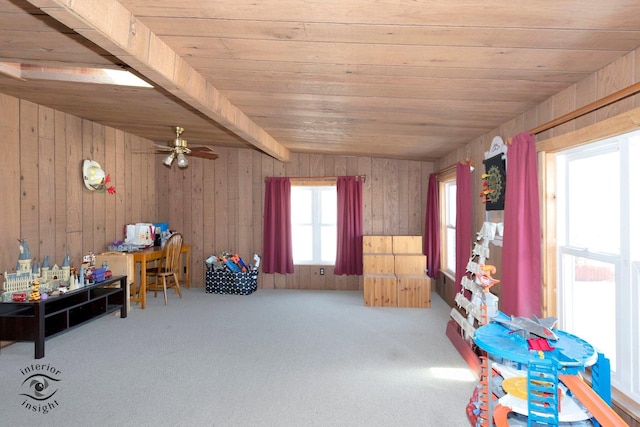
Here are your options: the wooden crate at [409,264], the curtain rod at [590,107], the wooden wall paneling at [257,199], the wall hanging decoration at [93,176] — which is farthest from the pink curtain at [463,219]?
the wall hanging decoration at [93,176]

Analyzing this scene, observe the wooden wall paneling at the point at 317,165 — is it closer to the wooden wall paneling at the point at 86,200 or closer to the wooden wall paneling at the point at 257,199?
the wooden wall paneling at the point at 257,199

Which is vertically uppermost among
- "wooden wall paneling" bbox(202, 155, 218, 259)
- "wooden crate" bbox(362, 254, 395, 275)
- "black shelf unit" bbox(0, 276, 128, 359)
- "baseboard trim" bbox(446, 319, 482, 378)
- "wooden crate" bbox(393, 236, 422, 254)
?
"wooden wall paneling" bbox(202, 155, 218, 259)

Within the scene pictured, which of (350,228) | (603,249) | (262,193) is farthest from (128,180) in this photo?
(603,249)

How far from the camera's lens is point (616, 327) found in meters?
2.02

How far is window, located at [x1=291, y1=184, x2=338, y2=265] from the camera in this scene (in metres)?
6.04

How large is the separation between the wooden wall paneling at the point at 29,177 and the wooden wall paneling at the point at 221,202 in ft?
8.49

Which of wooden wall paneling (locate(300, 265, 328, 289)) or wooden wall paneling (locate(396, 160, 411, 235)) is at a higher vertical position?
wooden wall paneling (locate(396, 160, 411, 235))

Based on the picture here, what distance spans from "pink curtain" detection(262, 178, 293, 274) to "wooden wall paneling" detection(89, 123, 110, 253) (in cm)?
228

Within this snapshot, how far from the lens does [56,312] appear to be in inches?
132

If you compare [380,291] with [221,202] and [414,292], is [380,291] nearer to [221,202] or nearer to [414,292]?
[414,292]

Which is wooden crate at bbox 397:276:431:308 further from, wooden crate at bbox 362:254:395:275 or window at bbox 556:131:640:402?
window at bbox 556:131:640:402

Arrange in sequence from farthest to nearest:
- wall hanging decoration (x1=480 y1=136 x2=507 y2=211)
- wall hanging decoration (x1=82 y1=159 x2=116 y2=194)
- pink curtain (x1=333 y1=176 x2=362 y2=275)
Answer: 1. pink curtain (x1=333 y1=176 x2=362 y2=275)
2. wall hanging decoration (x1=82 y1=159 x2=116 y2=194)
3. wall hanging decoration (x1=480 y1=136 x2=507 y2=211)

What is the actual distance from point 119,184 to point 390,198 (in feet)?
13.4

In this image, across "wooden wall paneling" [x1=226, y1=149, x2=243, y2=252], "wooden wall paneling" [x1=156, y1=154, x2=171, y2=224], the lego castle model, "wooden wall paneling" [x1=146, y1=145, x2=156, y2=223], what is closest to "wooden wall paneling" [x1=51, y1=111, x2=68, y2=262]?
the lego castle model
